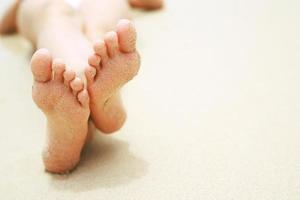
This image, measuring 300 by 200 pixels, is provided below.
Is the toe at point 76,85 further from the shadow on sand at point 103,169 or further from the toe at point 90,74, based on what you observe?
the shadow on sand at point 103,169

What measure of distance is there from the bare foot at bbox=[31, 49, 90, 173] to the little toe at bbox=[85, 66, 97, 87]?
2 centimetres

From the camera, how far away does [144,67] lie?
3.57 ft

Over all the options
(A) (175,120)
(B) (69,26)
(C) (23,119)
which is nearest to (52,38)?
(B) (69,26)

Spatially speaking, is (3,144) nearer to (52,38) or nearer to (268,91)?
(52,38)

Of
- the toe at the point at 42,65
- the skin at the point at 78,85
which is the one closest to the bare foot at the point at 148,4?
the skin at the point at 78,85

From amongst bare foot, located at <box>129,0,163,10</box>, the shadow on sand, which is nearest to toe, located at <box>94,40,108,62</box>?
the shadow on sand

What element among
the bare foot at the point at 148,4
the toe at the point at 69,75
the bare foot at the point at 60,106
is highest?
the toe at the point at 69,75

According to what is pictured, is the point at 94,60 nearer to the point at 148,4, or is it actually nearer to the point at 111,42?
the point at 111,42

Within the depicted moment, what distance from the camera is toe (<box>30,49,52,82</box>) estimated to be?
65cm

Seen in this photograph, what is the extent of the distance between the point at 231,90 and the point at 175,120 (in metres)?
0.16

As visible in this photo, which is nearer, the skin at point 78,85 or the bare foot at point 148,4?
the skin at point 78,85

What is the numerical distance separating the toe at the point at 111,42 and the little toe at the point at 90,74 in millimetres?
39

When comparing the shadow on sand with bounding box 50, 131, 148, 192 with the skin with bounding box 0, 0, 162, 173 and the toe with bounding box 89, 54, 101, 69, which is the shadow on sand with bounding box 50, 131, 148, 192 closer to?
the skin with bounding box 0, 0, 162, 173

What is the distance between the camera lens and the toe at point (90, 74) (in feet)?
2.26
